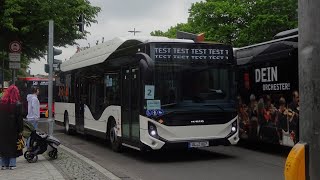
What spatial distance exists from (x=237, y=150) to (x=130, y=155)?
318cm

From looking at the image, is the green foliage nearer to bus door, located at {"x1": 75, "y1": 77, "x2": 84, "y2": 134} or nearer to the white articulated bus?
bus door, located at {"x1": 75, "y1": 77, "x2": 84, "y2": 134}

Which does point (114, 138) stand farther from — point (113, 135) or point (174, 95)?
point (174, 95)

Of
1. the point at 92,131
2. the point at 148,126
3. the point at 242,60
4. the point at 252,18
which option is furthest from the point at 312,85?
the point at 252,18

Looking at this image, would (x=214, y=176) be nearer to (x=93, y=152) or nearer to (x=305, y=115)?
(x=93, y=152)

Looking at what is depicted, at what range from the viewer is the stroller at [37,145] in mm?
11336

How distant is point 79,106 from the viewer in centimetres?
1773

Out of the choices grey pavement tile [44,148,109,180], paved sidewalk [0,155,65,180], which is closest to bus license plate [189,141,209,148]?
grey pavement tile [44,148,109,180]

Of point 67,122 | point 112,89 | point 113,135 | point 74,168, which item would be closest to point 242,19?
point 67,122

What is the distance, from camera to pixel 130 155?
13.3m

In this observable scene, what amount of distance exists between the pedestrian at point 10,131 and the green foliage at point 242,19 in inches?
1285

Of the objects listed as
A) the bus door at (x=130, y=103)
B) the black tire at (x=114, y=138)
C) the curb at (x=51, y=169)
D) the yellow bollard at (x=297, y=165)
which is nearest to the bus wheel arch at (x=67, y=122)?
the black tire at (x=114, y=138)

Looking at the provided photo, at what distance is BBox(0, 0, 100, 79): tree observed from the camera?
22.7m

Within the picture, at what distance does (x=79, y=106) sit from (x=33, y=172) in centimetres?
808

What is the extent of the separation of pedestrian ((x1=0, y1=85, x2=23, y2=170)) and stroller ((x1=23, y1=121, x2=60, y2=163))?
986 mm
